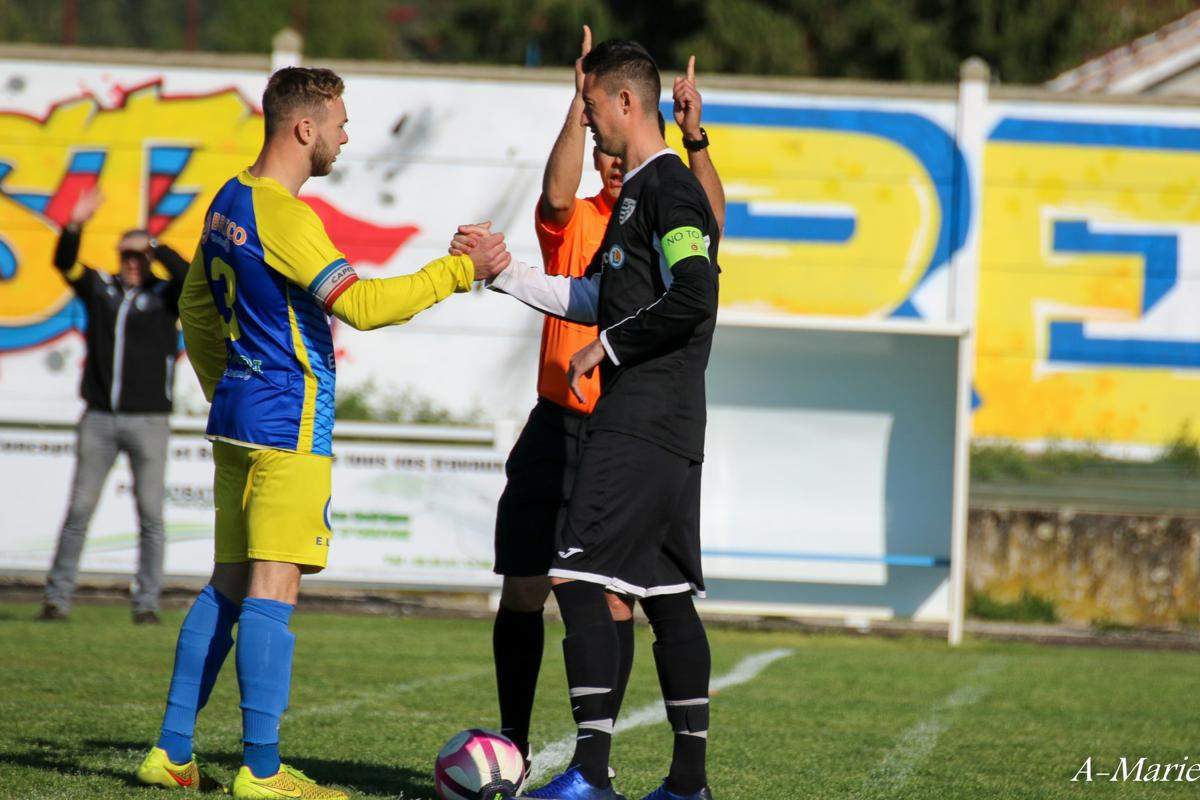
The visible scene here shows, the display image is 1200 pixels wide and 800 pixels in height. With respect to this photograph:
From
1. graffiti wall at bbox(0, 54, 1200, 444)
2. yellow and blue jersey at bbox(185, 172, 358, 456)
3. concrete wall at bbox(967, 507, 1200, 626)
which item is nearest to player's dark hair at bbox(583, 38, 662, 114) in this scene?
yellow and blue jersey at bbox(185, 172, 358, 456)

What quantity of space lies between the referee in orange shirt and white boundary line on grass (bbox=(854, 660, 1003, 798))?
3.44 ft

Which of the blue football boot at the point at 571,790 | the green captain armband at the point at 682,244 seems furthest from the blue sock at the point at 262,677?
the green captain armband at the point at 682,244

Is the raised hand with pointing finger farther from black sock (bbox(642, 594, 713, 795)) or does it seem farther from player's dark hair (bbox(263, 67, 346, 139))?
black sock (bbox(642, 594, 713, 795))

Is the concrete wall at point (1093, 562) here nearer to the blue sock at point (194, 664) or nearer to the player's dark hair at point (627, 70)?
the player's dark hair at point (627, 70)

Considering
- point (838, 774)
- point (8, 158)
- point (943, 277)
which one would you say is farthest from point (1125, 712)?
Answer: point (8, 158)

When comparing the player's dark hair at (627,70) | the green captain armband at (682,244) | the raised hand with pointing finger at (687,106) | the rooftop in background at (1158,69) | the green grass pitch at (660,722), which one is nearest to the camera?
the green captain armband at (682,244)

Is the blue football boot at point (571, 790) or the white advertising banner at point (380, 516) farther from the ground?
the white advertising banner at point (380, 516)

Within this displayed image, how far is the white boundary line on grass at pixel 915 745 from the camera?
561 centimetres

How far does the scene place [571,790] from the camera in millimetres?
4672

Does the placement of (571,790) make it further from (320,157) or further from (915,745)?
(915,745)

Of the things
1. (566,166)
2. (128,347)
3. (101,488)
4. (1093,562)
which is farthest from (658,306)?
(1093,562)

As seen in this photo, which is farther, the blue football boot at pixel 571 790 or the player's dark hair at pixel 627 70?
the player's dark hair at pixel 627 70

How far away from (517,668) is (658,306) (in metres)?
1.47

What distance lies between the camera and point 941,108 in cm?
1551
